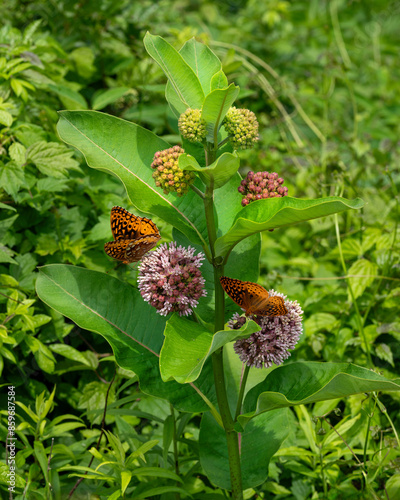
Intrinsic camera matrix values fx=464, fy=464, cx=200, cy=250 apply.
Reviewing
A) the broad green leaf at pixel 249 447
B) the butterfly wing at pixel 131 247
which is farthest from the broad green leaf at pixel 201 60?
A: the broad green leaf at pixel 249 447

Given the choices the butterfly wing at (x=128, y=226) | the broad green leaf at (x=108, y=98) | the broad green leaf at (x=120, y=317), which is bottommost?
the broad green leaf at (x=120, y=317)

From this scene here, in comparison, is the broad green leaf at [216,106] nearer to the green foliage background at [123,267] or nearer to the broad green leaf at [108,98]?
the green foliage background at [123,267]

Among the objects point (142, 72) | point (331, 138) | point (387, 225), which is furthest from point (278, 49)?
point (387, 225)

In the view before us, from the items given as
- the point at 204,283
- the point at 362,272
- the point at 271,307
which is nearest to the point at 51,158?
the point at 204,283

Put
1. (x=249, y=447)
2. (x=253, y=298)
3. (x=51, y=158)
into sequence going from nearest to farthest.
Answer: (x=253, y=298) → (x=249, y=447) → (x=51, y=158)

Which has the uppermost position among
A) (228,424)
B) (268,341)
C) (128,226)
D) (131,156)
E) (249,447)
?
(131,156)

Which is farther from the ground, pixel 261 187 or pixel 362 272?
pixel 261 187

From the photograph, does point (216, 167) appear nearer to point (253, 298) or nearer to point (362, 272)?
point (253, 298)
